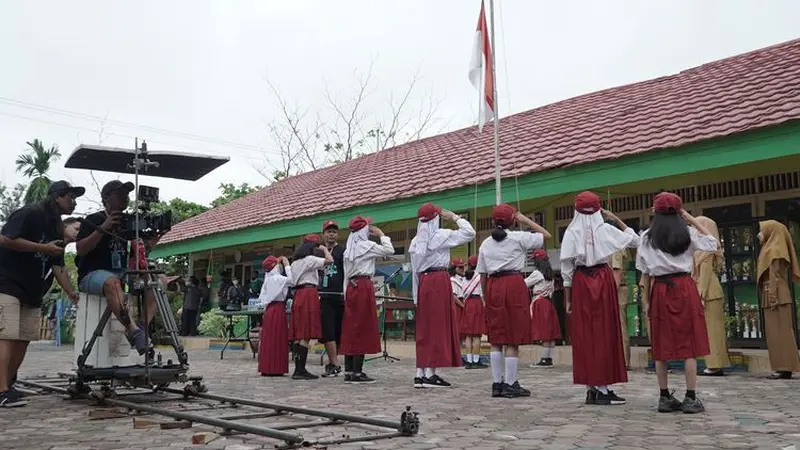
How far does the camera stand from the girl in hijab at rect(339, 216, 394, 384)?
881cm

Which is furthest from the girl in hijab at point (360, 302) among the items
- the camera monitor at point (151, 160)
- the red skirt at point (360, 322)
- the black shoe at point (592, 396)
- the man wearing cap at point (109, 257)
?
the black shoe at point (592, 396)

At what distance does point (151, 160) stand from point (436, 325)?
3562 mm

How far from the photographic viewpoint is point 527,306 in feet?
24.2

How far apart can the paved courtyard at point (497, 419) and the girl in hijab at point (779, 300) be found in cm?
34

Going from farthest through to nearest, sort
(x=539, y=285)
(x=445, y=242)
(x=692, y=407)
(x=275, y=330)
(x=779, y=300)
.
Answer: (x=539, y=285) < (x=275, y=330) < (x=779, y=300) < (x=445, y=242) < (x=692, y=407)

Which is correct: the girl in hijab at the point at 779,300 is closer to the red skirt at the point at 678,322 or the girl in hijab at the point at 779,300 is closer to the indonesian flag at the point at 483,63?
the red skirt at the point at 678,322

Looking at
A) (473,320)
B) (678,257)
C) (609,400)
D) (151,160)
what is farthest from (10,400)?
(473,320)

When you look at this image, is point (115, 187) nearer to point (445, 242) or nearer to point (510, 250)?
point (445, 242)

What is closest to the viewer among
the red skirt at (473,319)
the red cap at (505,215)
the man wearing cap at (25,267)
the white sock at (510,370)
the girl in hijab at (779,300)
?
the man wearing cap at (25,267)

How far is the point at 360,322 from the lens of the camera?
8.80 m

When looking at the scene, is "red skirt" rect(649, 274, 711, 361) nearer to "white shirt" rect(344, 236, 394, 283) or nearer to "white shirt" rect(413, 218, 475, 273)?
"white shirt" rect(413, 218, 475, 273)

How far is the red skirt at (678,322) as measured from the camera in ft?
19.4

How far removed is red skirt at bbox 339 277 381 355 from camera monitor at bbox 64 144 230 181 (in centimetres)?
226

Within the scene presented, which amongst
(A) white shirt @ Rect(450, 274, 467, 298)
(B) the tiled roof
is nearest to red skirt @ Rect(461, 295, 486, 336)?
(A) white shirt @ Rect(450, 274, 467, 298)
